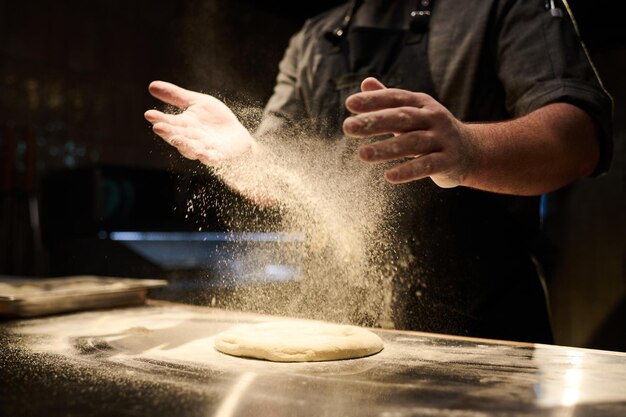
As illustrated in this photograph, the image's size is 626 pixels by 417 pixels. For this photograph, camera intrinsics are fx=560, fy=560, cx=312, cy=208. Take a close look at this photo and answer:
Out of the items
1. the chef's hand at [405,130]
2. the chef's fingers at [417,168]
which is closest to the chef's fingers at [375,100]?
the chef's hand at [405,130]

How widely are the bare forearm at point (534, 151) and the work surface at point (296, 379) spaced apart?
381 millimetres

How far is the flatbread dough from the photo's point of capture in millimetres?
1103

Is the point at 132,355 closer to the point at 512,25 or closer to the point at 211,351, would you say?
the point at 211,351

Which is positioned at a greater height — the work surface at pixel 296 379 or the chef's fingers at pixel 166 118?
the chef's fingers at pixel 166 118

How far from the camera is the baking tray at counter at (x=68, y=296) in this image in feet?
5.18

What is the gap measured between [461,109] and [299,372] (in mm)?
957

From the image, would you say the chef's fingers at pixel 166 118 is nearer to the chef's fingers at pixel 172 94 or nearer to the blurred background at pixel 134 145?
the chef's fingers at pixel 172 94

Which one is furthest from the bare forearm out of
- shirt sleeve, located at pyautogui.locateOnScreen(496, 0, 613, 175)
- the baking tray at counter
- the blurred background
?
the blurred background

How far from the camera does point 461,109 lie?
163 centimetres

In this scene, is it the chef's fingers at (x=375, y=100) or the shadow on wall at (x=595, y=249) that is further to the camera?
the shadow on wall at (x=595, y=249)

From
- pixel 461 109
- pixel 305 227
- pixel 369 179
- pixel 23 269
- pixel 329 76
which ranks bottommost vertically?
pixel 23 269

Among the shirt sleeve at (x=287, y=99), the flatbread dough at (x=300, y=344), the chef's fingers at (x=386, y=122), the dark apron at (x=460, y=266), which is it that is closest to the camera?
the chef's fingers at (x=386, y=122)

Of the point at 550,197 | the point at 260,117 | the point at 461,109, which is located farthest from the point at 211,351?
the point at 550,197

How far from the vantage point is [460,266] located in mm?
1581
